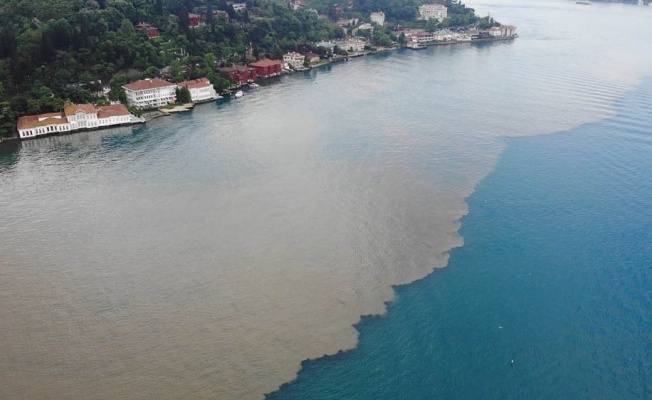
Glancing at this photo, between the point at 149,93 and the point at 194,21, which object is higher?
the point at 194,21

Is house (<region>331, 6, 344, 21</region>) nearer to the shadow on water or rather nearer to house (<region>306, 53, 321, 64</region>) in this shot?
house (<region>306, 53, 321, 64</region>)

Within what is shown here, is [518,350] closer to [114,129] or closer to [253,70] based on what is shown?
[114,129]

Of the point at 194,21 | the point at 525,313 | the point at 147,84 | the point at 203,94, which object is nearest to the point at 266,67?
the point at 203,94

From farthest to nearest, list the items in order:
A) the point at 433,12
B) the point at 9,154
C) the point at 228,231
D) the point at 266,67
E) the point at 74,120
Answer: the point at 433,12 → the point at 266,67 → the point at 74,120 → the point at 9,154 → the point at 228,231

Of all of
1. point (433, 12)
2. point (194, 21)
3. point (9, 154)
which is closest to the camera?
point (9, 154)

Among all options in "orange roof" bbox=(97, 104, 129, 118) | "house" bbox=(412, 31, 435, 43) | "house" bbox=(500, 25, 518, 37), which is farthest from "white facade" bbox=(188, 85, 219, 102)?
"house" bbox=(500, 25, 518, 37)

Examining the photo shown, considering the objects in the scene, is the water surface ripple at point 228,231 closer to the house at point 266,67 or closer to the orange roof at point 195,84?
the orange roof at point 195,84

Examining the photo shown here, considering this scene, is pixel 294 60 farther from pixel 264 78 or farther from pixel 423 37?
pixel 423 37

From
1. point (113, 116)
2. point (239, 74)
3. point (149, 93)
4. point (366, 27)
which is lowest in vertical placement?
point (113, 116)
